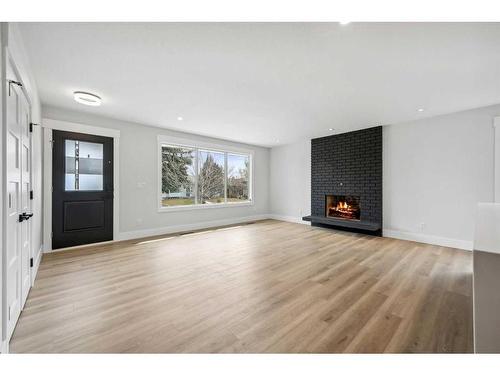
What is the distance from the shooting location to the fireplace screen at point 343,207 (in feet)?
17.8

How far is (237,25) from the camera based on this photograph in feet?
5.79

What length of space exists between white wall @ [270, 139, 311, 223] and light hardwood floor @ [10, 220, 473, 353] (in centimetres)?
285

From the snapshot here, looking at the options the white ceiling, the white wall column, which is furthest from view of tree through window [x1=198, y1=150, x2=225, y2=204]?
the white wall column

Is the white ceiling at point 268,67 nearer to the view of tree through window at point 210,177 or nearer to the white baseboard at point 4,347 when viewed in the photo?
the view of tree through window at point 210,177

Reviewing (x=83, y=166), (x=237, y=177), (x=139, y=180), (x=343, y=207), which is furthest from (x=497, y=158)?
(x=83, y=166)

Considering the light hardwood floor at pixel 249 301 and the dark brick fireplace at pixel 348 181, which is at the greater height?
the dark brick fireplace at pixel 348 181

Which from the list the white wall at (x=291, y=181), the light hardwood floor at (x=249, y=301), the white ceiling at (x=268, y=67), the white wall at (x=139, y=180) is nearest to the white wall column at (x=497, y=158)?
the white ceiling at (x=268, y=67)

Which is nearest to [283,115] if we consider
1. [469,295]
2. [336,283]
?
[336,283]

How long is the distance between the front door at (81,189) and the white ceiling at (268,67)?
66 cm

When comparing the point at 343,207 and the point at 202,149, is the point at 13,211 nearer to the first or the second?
the point at 202,149

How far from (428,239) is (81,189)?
21.9ft

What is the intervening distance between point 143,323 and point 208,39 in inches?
97.9

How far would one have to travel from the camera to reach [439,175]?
13.6ft
